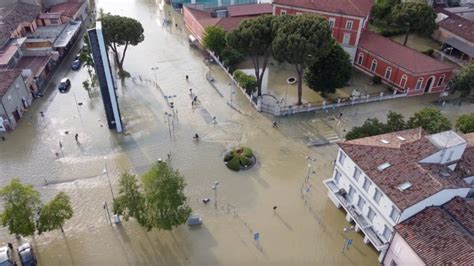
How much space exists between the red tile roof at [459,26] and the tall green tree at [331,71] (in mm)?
28726

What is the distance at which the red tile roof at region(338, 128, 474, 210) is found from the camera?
107 ft

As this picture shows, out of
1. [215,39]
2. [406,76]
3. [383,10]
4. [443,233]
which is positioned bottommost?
[443,233]

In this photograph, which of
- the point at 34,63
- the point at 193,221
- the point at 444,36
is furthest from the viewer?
the point at 444,36

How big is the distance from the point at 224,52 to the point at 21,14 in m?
36.2

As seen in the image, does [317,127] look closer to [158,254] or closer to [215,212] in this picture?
[215,212]

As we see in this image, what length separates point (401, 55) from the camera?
6025 centimetres

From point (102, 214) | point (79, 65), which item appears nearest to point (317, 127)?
point (102, 214)

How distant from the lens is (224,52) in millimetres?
65875

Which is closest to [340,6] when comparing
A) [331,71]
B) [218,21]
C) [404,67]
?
[404,67]

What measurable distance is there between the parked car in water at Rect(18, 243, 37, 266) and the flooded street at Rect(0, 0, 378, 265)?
1184mm

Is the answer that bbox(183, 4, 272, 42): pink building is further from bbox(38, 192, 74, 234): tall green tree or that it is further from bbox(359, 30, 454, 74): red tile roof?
bbox(38, 192, 74, 234): tall green tree

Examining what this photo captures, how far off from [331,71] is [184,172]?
82.8 ft

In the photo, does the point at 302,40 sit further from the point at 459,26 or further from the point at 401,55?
the point at 459,26

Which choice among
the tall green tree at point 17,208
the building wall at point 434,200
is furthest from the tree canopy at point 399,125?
the tall green tree at point 17,208
